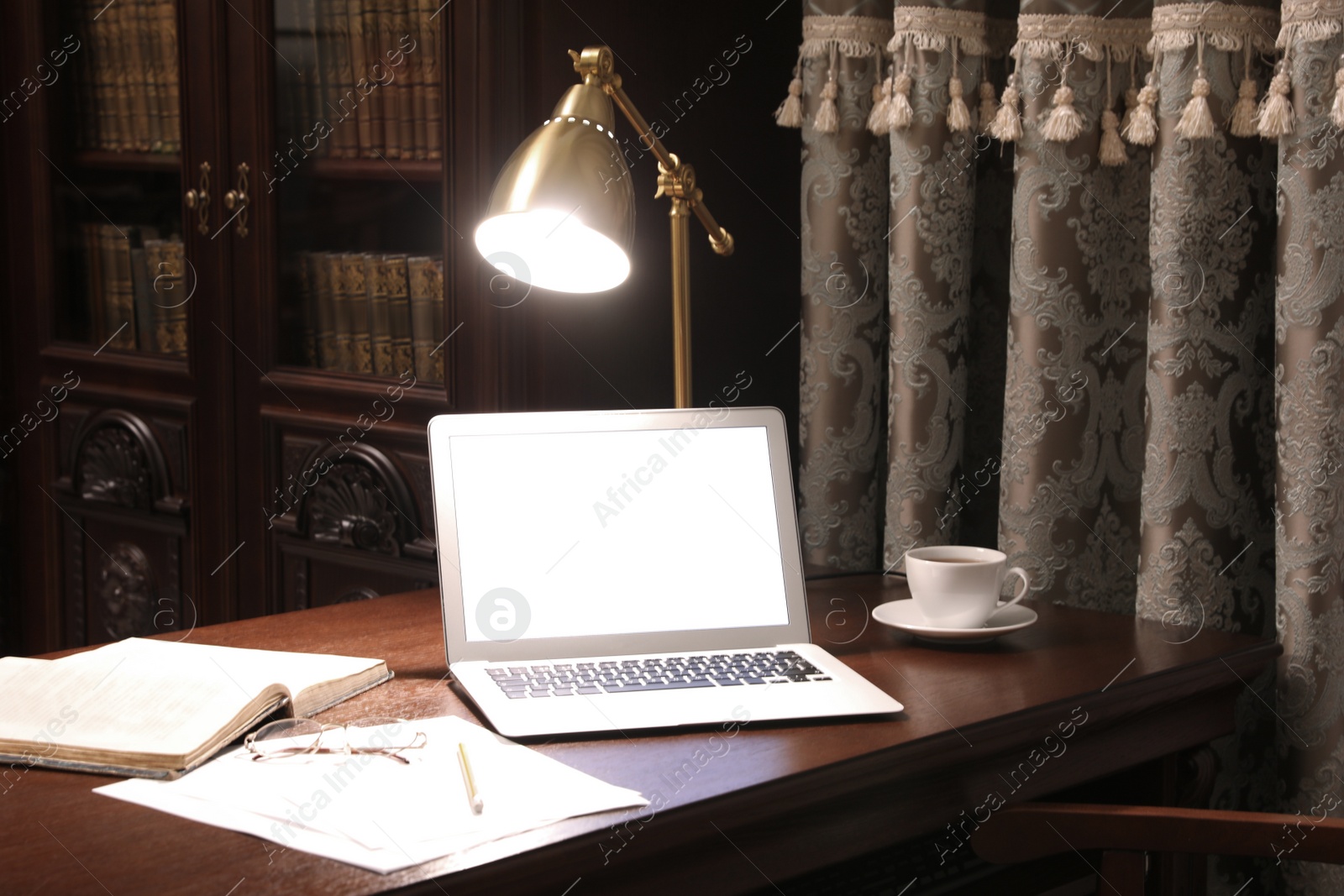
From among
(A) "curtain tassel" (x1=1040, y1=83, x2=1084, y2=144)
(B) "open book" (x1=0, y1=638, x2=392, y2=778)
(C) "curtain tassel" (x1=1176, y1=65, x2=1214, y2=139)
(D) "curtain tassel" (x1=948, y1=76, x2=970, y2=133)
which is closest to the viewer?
(B) "open book" (x1=0, y1=638, x2=392, y2=778)

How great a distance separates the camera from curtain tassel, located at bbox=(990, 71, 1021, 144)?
64.6 inches

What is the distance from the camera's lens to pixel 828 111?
180cm

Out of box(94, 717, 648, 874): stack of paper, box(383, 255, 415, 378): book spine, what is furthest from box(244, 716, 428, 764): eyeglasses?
box(383, 255, 415, 378): book spine

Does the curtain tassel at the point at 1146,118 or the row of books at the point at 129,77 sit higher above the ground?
the row of books at the point at 129,77

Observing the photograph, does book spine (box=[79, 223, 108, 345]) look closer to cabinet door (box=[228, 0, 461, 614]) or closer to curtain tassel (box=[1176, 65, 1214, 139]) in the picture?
cabinet door (box=[228, 0, 461, 614])

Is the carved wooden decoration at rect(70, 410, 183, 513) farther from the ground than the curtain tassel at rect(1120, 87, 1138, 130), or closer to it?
closer to it

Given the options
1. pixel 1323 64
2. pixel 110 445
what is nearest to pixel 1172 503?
pixel 1323 64

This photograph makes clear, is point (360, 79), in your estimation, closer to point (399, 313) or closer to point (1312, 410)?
point (399, 313)

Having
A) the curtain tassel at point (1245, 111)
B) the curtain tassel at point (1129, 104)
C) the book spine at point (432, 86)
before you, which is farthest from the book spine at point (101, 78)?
the curtain tassel at point (1245, 111)

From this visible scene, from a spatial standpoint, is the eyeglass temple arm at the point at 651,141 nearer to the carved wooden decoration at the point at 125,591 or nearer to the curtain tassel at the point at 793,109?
the curtain tassel at the point at 793,109

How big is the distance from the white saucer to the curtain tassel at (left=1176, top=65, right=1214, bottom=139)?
570mm

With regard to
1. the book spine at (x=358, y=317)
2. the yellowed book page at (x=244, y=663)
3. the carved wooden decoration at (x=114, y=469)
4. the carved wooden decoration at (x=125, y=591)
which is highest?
the book spine at (x=358, y=317)

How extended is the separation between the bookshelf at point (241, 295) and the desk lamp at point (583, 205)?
0.35 meters

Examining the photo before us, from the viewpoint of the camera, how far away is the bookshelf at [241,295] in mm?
1914
